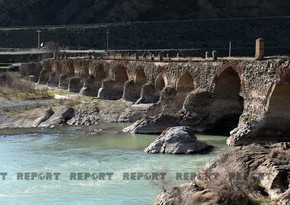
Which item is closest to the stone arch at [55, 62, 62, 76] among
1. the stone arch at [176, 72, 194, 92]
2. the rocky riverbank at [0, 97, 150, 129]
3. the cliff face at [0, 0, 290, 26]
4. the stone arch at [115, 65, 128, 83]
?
the stone arch at [115, 65, 128, 83]

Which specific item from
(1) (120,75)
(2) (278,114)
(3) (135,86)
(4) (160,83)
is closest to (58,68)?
(1) (120,75)

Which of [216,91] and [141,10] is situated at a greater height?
[141,10]

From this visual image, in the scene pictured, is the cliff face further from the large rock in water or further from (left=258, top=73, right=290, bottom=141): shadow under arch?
the large rock in water

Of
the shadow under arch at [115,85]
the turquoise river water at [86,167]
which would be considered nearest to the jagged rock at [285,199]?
the turquoise river water at [86,167]

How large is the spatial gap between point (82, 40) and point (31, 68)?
2552 centimetres

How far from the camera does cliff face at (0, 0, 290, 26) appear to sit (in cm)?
11225

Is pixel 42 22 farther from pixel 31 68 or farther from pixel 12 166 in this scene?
pixel 12 166

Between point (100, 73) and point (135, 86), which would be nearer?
point (135, 86)

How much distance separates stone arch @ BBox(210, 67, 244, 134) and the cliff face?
73.0m

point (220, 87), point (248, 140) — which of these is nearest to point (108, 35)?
point (220, 87)

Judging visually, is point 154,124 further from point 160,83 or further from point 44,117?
point 44,117

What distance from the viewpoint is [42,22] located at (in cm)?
12012

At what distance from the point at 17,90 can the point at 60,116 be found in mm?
14646

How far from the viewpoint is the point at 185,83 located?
43.0 metres
